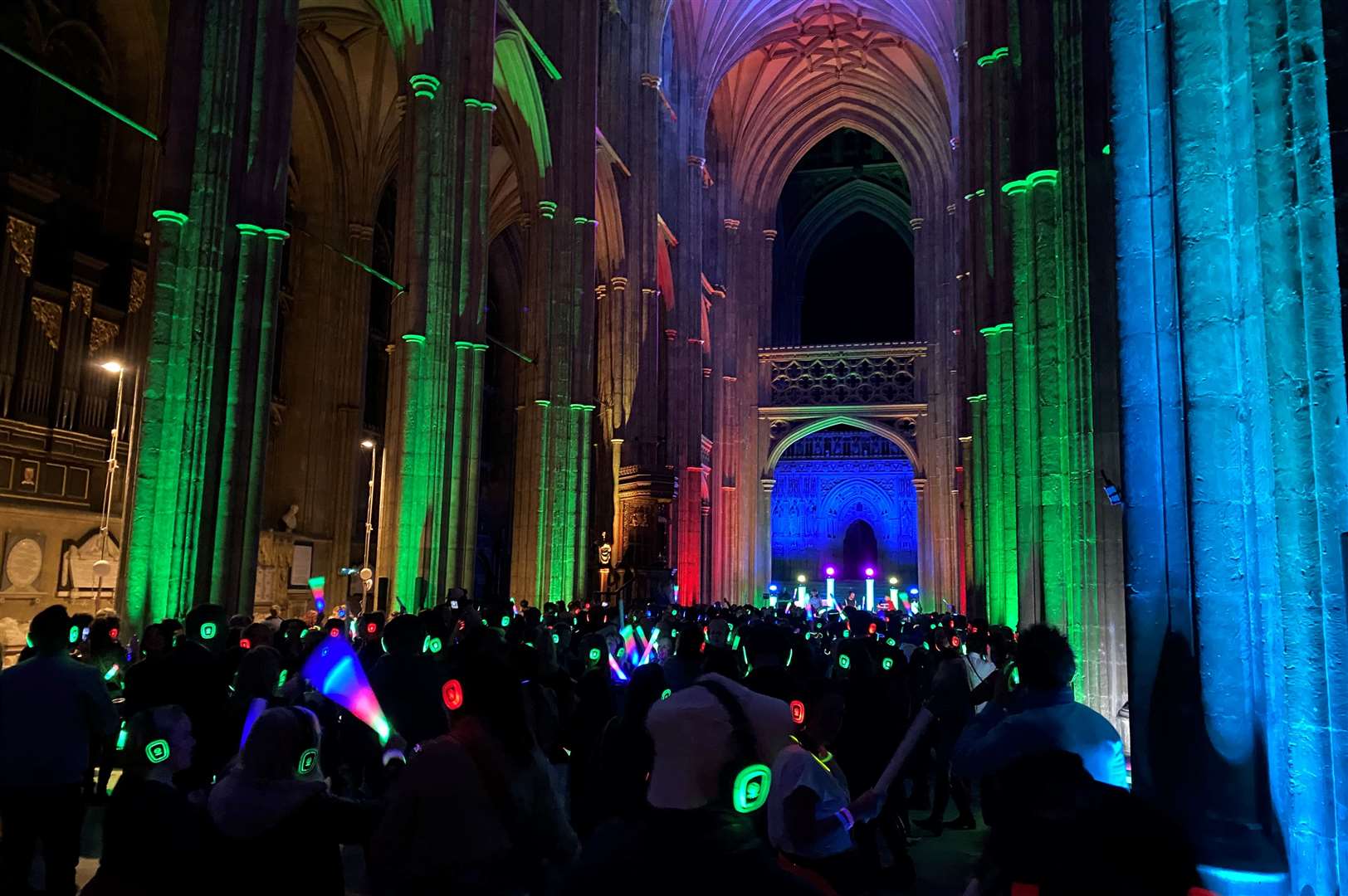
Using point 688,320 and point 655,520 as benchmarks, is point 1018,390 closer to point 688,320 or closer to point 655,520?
point 655,520

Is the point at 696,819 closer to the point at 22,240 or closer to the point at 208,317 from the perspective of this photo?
the point at 208,317

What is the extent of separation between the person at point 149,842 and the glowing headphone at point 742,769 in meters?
1.28

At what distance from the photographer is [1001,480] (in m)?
13.8

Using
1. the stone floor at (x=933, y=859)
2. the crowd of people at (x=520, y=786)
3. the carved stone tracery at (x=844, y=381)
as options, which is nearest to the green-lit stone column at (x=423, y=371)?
the stone floor at (x=933, y=859)

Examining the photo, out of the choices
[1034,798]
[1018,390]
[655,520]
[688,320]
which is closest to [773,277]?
[688,320]

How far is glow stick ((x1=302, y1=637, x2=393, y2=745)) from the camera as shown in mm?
4277

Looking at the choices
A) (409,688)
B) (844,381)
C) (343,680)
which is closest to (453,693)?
(409,688)

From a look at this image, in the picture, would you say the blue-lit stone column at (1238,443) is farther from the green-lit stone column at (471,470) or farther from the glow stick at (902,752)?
the green-lit stone column at (471,470)

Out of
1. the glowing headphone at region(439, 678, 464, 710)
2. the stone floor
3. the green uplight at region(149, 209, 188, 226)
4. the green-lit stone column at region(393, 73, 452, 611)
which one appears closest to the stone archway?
the green-lit stone column at region(393, 73, 452, 611)

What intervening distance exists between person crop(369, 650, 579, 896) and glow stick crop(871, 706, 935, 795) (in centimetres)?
123

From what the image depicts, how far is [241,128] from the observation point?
37.4 feet

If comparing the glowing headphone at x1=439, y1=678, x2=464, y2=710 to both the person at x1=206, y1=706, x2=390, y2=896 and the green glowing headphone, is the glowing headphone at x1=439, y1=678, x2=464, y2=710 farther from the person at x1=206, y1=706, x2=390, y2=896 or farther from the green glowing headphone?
the green glowing headphone

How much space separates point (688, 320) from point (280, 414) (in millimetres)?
11438

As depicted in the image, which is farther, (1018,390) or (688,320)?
(688,320)
